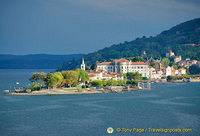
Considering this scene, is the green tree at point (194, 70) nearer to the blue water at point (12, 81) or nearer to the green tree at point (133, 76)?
the green tree at point (133, 76)

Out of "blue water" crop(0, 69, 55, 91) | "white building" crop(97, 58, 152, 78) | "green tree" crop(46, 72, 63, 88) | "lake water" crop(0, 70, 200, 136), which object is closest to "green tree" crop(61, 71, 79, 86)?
"green tree" crop(46, 72, 63, 88)

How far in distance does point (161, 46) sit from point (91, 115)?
134558 millimetres

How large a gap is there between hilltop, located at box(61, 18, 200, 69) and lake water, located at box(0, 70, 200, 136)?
86.0m

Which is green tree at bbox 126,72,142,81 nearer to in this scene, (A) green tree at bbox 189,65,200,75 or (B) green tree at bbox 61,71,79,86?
(B) green tree at bbox 61,71,79,86

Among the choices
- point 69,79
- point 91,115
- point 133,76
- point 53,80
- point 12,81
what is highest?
point 133,76

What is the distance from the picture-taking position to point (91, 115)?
30.3m

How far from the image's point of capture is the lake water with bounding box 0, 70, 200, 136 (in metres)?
25.0

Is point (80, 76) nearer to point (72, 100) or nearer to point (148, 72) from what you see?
point (72, 100)

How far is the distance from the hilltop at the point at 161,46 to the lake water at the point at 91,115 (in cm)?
8597

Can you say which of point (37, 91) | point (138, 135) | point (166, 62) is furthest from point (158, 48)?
point (138, 135)

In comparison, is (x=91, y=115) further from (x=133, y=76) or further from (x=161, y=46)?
(x=161, y=46)

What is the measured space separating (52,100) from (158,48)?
4691 inches

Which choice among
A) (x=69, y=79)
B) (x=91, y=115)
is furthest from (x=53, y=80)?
(x=91, y=115)

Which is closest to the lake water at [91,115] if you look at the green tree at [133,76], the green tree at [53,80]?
the green tree at [53,80]
